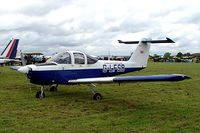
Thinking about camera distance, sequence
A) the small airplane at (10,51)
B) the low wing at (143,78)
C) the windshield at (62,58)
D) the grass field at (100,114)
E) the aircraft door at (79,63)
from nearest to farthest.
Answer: the grass field at (100,114) → the low wing at (143,78) → the windshield at (62,58) → the aircraft door at (79,63) → the small airplane at (10,51)

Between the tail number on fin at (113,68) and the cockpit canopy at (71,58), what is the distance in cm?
101

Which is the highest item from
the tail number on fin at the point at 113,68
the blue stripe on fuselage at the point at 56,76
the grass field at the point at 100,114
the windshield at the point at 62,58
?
the windshield at the point at 62,58

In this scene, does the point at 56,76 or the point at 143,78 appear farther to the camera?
the point at 56,76

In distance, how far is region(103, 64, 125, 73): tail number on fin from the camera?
49.4 ft

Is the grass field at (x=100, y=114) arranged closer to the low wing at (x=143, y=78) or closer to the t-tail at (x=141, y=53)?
the low wing at (x=143, y=78)

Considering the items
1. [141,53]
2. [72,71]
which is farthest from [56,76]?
[141,53]

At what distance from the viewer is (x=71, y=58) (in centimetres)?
1370

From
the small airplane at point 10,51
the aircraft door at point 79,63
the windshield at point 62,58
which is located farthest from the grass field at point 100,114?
the small airplane at point 10,51

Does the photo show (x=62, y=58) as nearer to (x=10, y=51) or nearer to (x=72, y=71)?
(x=72, y=71)

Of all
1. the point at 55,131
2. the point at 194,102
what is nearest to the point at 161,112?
the point at 194,102

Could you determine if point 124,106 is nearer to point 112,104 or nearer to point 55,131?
point 112,104

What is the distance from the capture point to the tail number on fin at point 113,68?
15.0 metres

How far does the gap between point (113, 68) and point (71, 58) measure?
8.55 feet

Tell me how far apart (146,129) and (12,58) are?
30.0 metres
